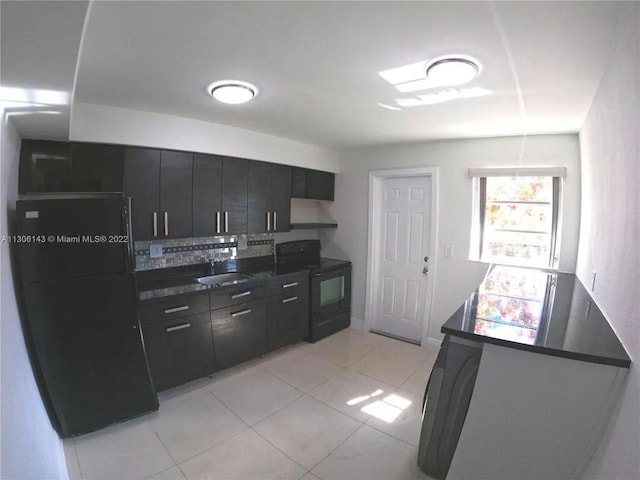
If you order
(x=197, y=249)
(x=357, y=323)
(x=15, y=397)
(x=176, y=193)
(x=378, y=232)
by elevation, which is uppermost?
(x=176, y=193)

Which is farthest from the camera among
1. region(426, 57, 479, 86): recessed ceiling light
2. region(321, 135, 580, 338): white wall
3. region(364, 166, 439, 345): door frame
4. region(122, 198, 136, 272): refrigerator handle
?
region(364, 166, 439, 345): door frame

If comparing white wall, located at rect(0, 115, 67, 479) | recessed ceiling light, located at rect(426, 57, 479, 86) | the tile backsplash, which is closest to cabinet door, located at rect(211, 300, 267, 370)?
the tile backsplash

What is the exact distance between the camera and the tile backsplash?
272 cm

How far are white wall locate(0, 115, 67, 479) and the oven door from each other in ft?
7.63

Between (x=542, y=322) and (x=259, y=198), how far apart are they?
2.62m

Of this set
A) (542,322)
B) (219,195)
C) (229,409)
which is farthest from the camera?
(219,195)

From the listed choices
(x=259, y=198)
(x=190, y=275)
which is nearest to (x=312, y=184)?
(x=259, y=198)

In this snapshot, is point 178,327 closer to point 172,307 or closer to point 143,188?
point 172,307

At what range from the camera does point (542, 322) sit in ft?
4.94

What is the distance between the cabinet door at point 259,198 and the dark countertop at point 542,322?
7.13 feet

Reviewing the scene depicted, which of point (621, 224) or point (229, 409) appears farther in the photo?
point (229, 409)

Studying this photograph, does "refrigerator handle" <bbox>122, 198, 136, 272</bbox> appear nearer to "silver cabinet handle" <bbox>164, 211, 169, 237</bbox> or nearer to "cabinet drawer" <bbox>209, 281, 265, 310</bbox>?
"silver cabinet handle" <bbox>164, 211, 169, 237</bbox>

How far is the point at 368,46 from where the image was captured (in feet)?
4.48

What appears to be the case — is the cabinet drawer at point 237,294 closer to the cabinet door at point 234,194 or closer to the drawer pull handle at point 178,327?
the drawer pull handle at point 178,327
